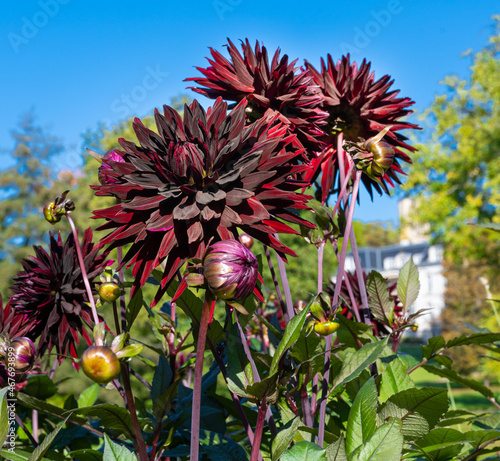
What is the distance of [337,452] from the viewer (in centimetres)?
75

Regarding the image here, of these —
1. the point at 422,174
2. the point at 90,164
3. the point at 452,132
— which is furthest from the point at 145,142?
the point at 90,164

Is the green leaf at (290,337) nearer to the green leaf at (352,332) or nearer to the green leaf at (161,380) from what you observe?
the green leaf at (352,332)

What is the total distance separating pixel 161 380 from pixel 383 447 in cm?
57

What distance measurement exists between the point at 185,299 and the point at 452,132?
→ 1472cm

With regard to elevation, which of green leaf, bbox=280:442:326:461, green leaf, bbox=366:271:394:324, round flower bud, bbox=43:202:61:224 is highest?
round flower bud, bbox=43:202:61:224

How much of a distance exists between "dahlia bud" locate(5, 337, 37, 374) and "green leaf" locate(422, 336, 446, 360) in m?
0.83

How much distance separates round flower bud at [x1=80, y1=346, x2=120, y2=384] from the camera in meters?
0.66

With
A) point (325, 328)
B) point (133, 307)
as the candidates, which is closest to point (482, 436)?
point (325, 328)

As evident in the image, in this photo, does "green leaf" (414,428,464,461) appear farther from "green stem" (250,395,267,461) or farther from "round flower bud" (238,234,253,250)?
"round flower bud" (238,234,253,250)

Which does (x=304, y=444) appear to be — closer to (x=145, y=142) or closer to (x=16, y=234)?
(x=145, y=142)

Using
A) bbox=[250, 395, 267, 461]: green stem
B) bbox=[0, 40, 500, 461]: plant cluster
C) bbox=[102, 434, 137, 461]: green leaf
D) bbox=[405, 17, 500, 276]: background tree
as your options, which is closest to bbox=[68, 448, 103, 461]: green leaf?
bbox=[0, 40, 500, 461]: plant cluster

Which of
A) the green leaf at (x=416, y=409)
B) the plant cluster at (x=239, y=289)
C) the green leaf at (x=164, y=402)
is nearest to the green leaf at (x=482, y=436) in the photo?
the plant cluster at (x=239, y=289)

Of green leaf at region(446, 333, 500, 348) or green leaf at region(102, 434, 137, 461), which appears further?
green leaf at region(446, 333, 500, 348)

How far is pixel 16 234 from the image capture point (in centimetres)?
2102
